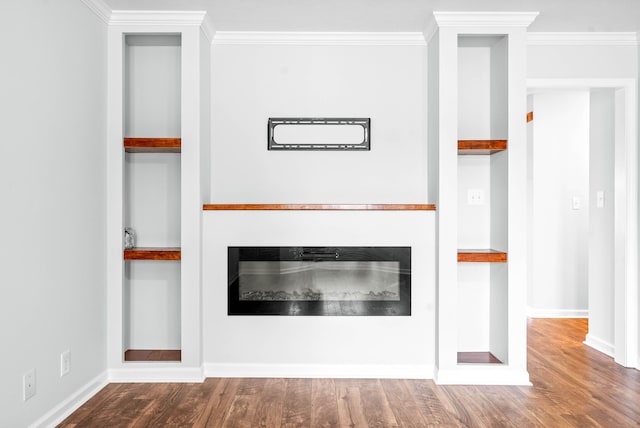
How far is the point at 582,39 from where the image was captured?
3.40 m

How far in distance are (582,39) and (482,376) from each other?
249 cm

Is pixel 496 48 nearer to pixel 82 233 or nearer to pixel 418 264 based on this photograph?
pixel 418 264

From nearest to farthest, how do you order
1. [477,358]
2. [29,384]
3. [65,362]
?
1. [29,384]
2. [65,362]
3. [477,358]

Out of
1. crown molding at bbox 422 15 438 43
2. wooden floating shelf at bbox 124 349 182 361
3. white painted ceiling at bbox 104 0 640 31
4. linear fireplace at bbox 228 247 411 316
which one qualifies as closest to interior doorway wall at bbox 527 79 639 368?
white painted ceiling at bbox 104 0 640 31

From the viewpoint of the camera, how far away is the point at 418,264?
10.4 feet

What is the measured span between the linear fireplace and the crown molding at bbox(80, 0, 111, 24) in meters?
1.68

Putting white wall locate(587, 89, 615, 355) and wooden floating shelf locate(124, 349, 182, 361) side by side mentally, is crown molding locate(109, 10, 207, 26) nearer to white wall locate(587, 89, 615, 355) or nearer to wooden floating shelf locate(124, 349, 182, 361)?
wooden floating shelf locate(124, 349, 182, 361)

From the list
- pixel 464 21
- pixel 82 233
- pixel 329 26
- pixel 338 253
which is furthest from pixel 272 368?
pixel 464 21

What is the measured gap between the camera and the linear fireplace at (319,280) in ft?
10.4

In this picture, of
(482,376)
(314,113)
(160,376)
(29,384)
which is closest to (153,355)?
(160,376)

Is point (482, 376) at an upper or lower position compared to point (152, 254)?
lower

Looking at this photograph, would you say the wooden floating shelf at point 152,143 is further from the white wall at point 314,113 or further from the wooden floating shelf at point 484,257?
the wooden floating shelf at point 484,257

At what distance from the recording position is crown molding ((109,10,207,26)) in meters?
3.03

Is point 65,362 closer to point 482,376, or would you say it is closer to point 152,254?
point 152,254
